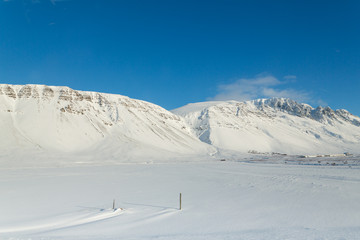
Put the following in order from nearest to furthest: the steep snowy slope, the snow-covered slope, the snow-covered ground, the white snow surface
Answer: the snow-covered ground → the white snow surface → the steep snowy slope → the snow-covered slope

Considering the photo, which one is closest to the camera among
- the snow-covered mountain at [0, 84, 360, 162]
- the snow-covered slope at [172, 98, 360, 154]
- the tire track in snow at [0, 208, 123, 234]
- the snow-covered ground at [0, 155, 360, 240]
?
the snow-covered ground at [0, 155, 360, 240]

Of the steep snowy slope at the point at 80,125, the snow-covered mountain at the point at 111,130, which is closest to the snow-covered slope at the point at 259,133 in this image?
the snow-covered mountain at the point at 111,130

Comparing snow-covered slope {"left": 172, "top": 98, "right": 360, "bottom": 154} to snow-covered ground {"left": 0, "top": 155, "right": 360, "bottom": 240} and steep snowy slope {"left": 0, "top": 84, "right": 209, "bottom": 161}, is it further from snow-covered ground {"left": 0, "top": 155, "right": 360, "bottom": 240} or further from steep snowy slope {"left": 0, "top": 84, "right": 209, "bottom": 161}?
snow-covered ground {"left": 0, "top": 155, "right": 360, "bottom": 240}

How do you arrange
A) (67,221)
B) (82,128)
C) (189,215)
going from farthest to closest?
(82,128)
(189,215)
(67,221)

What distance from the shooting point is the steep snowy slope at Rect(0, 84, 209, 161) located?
78875 mm

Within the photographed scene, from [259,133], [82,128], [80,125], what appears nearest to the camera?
[82,128]

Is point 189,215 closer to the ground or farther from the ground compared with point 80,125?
closer to the ground

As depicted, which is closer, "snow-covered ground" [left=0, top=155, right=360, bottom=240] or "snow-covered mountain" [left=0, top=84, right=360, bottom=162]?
"snow-covered ground" [left=0, top=155, right=360, bottom=240]

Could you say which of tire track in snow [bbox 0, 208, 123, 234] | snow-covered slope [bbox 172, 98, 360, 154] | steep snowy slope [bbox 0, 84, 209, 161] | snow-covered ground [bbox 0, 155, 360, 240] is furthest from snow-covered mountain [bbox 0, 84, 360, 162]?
tire track in snow [bbox 0, 208, 123, 234]

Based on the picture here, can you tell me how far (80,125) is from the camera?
9362 centimetres

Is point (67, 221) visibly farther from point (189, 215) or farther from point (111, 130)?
point (111, 130)

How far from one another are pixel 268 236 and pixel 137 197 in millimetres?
10414

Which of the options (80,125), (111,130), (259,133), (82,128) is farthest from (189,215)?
(259,133)

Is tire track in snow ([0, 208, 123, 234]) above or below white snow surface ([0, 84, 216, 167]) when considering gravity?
below
